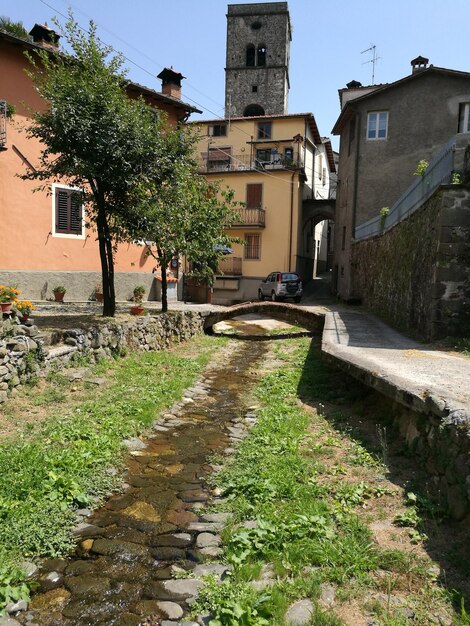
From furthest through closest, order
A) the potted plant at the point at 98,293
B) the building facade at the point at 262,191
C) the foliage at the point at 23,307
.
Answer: the building facade at the point at 262,191
the potted plant at the point at 98,293
the foliage at the point at 23,307

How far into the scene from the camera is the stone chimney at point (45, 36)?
747 inches

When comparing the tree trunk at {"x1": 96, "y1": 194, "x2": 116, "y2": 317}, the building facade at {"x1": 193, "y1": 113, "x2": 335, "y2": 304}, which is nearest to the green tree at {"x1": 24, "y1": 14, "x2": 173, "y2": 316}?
the tree trunk at {"x1": 96, "y1": 194, "x2": 116, "y2": 317}

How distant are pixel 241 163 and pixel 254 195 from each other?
9.45 ft

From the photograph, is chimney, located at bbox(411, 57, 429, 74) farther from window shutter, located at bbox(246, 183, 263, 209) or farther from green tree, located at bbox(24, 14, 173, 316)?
green tree, located at bbox(24, 14, 173, 316)

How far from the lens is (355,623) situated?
→ 10.3 ft

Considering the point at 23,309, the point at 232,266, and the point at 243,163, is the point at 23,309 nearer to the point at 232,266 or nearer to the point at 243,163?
the point at 232,266

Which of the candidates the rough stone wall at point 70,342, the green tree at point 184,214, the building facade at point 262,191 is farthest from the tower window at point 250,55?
the rough stone wall at point 70,342

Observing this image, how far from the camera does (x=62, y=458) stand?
5480 millimetres

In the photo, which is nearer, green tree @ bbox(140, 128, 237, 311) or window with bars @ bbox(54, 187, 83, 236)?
green tree @ bbox(140, 128, 237, 311)

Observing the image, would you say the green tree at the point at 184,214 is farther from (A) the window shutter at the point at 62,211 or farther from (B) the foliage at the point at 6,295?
(A) the window shutter at the point at 62,211

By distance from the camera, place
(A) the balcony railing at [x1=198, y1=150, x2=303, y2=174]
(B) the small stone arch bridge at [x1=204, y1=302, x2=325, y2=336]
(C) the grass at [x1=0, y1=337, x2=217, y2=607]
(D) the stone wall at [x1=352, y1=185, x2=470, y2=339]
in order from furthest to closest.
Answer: (A) the balcony railing at [x1=198, y1=150, x2=303, y2=174] < (B) the small stone arch bridge at [x1=204, y1=302, x2=325, y2=336] < (D) the stone wall at [x1=352, y1=185, x2=470, y2=339] < (C) the grass at [x1=0, y1=337, x2=217, y2=607]

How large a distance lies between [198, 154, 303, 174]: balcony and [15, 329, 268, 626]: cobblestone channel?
27.4 metres

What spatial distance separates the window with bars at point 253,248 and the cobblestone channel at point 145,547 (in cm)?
2578

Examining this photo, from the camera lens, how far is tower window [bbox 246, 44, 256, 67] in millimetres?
47812
